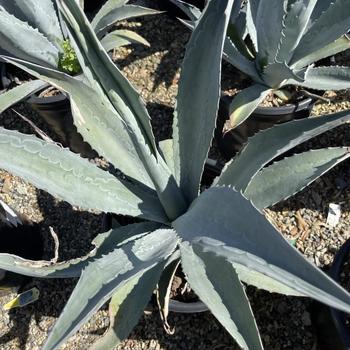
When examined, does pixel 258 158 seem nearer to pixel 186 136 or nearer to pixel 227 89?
pixel 186 136

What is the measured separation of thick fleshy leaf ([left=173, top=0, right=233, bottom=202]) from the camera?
3.31 ft

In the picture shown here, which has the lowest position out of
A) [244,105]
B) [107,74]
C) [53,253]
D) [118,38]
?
[53,253]

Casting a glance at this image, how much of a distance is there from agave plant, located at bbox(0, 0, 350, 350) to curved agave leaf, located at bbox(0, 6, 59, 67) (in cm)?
53

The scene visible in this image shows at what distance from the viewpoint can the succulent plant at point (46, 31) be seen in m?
1.59

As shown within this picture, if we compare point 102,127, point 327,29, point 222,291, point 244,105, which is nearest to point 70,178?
point 102,127

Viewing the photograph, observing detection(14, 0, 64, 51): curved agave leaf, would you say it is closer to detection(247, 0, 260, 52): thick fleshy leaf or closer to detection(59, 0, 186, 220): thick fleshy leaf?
detection(247, 0, 260, 52): thick fleshy leaf

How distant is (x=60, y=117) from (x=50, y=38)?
290 mm

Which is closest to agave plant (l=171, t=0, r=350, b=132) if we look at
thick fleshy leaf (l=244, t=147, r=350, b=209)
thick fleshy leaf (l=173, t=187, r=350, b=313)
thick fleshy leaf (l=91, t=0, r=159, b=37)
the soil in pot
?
thick fleshy leaf (l=91, t=0, r=159, b=37)

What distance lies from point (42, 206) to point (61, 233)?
141mm

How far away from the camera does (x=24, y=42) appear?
1633 mm

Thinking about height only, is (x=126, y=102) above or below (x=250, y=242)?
above

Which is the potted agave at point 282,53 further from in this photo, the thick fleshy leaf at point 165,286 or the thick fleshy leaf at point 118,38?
the thick fleshy leaf at point 165,286

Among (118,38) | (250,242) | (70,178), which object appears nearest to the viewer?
(250,242)

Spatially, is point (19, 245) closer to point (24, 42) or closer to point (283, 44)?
point (24, 42)
